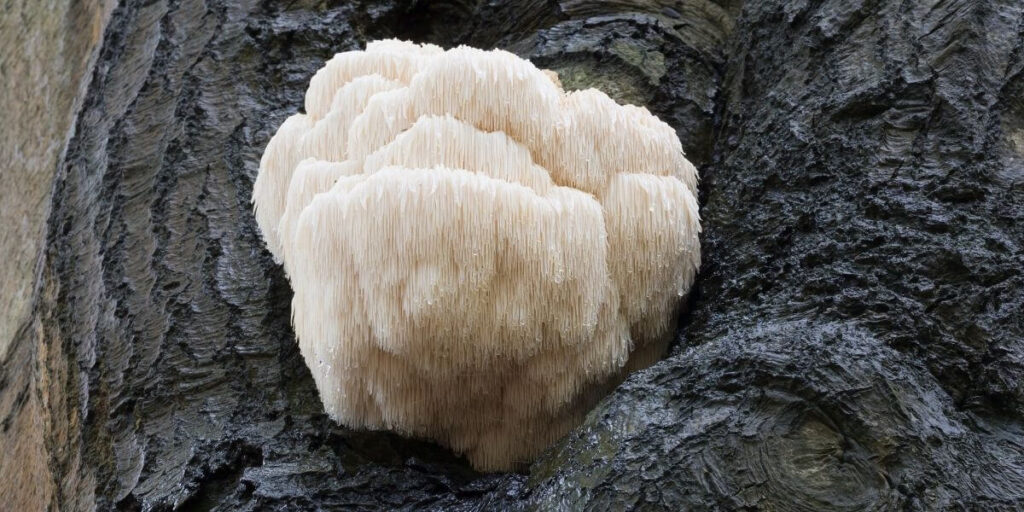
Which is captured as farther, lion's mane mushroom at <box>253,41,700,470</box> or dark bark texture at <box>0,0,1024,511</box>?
lion's mane mushroom at <box>253,41,700,470</box>

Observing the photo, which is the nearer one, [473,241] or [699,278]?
[473,241]

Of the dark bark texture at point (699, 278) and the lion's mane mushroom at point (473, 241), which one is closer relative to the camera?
the dark bark texture at point (699, 278)

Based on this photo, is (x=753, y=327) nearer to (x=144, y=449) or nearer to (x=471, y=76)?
(x=471, y=76)

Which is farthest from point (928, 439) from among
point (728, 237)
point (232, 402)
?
point (232, 402)
